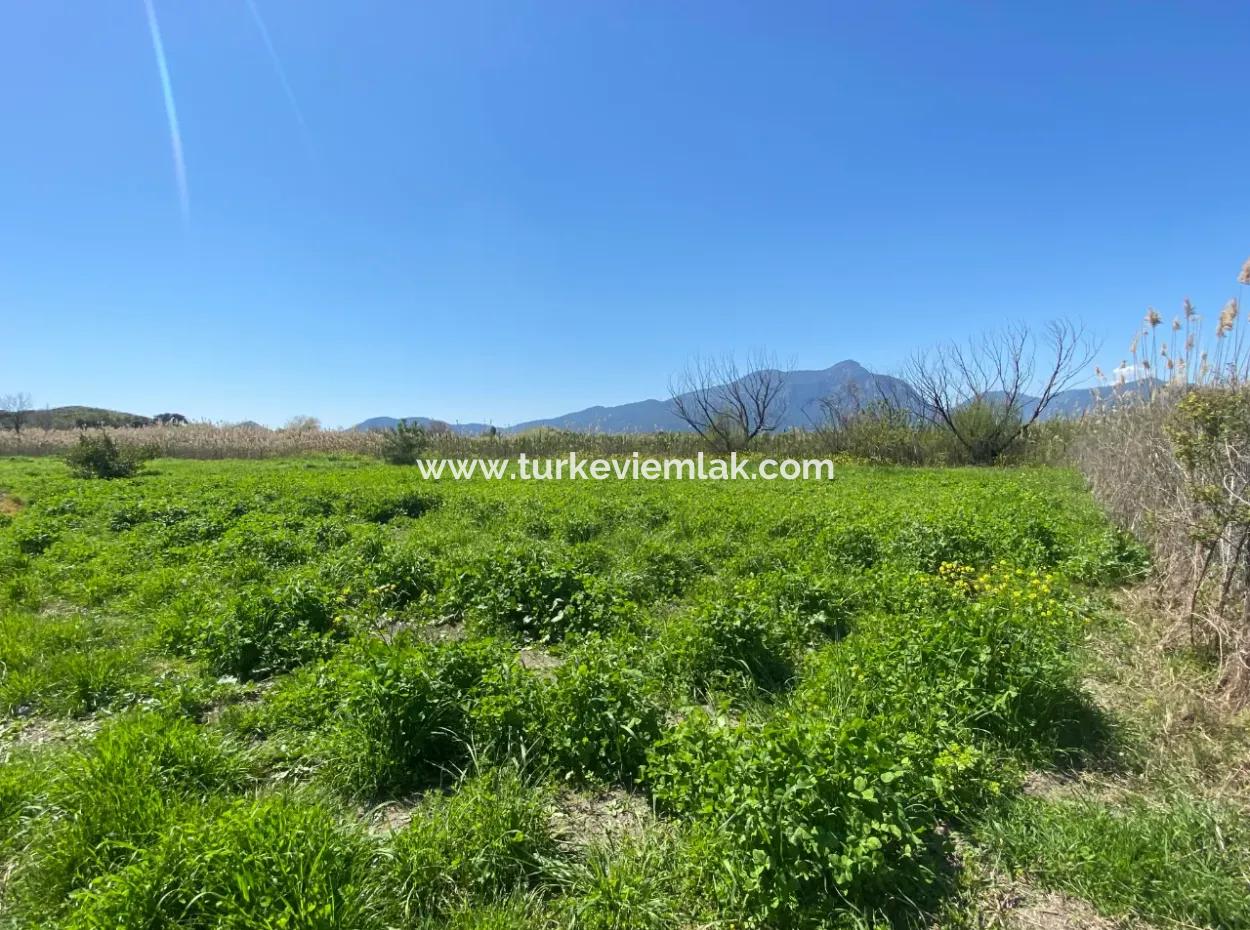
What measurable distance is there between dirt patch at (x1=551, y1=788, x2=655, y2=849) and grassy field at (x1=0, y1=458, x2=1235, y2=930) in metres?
0.02

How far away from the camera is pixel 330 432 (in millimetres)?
35812

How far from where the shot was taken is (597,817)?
2.89 metres

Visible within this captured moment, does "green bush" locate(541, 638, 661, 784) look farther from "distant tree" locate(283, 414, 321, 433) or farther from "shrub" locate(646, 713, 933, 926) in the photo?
"distant tree" locate(283, 414, 321, 433)

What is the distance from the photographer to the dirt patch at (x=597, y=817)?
107 inches

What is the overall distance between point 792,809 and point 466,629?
12.7 ft

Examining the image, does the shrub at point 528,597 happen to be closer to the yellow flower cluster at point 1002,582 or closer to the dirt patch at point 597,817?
the dirt patch at point 597,817

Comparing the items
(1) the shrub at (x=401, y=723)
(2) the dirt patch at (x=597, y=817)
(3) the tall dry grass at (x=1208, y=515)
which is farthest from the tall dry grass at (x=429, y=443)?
(2) the dirt patch at (x=597, y=817)

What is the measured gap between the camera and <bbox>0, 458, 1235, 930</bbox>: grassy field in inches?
87.4

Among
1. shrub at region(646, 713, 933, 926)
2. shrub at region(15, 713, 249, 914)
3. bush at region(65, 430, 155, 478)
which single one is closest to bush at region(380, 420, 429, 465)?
bush at region(65, 430, 155, 478)

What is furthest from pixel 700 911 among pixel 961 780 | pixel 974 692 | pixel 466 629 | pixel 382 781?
pixel 466 629

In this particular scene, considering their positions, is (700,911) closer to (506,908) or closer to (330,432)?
(506,908)

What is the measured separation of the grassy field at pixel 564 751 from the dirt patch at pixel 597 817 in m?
0.02

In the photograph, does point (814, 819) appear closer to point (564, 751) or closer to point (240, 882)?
point (564, 751)

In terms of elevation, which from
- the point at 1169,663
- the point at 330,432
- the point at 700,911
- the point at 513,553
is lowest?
the point at 700,911
